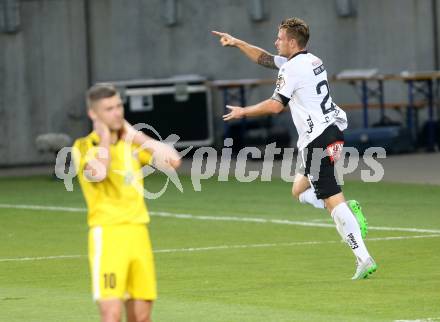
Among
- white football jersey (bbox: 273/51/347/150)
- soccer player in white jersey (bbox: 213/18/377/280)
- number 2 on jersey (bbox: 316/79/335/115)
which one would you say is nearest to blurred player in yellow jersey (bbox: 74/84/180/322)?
soccer player in white jersey (bbox: 213/18/377/280)

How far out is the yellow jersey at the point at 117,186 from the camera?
8.59m

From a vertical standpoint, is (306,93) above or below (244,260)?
above

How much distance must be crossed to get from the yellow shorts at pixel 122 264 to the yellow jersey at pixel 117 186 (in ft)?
0.21

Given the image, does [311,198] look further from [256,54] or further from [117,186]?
[117,186]

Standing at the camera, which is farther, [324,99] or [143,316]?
[324,99]

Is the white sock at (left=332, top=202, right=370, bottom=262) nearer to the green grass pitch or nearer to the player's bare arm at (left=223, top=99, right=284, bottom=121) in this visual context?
the green grass pitch

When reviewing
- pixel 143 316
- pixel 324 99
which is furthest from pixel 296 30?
pixel 143 316

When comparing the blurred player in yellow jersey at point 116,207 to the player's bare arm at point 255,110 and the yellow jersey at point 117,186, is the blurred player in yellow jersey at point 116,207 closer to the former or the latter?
the yellow jersey at point 117,186

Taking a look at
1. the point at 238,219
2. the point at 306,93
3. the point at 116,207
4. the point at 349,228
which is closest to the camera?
the point at 116,207

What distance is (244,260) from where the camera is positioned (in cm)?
1482

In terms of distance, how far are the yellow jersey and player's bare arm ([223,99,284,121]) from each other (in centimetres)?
374

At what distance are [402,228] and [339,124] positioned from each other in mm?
4248

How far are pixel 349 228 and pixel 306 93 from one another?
4.10ft

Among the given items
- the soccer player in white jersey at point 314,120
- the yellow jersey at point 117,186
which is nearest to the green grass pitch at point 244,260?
the soccer player in white jersey at point 314,120
